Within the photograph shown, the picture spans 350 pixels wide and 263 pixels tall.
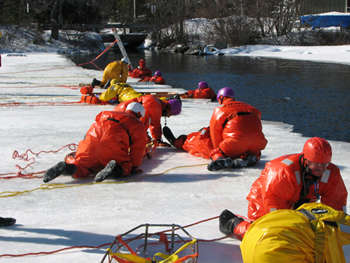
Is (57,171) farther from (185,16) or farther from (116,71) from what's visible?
(185,16)

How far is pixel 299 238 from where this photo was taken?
2.22 metres

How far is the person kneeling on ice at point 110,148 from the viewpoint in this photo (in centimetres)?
459

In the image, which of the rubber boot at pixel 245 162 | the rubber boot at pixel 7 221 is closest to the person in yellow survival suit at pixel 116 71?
the rubber boot at pixel 245 162

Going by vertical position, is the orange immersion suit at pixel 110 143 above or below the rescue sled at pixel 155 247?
above

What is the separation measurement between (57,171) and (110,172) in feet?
1.86

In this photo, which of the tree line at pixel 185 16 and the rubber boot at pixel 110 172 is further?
the tree line at pixel 185 16

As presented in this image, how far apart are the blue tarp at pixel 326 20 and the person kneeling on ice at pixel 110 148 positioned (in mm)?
38874

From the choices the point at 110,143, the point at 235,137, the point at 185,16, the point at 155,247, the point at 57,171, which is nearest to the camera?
the point at 155,247

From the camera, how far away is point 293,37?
1561 inches

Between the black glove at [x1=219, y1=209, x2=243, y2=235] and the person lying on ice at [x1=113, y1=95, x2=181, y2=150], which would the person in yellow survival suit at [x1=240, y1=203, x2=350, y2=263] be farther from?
the person lying on ice at [x1=113, y1=95, x2=181, y2=150]

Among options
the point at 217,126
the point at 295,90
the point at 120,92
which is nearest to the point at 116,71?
the point at 120,92

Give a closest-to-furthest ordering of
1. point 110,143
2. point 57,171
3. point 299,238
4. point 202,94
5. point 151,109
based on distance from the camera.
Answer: point 299,238
point 57,171
point 110,143
point 151,109
point 202,94

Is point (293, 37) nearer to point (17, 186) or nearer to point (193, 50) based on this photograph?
point (193, 50)

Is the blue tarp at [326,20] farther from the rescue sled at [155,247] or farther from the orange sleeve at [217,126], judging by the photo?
the rescue sled at [155,247]
